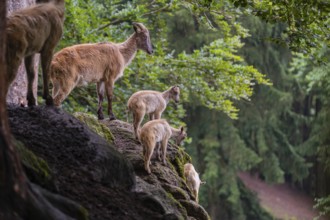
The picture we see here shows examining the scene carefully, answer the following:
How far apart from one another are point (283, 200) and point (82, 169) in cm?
3142

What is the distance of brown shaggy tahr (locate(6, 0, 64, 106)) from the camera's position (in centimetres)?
711

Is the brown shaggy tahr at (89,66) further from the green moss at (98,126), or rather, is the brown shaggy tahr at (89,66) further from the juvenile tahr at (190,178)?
the juvenile tahr at (190,178)

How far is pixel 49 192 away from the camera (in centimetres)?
647

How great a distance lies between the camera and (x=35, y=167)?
22.1ft

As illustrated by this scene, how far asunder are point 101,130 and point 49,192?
4.12 metres

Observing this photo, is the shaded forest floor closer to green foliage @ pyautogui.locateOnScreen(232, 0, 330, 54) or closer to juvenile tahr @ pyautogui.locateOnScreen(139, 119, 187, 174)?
juvenile tahr @ pyautogui.locateOnScreen(139, 119, 187, 174)

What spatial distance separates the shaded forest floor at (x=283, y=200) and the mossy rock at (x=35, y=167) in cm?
2822

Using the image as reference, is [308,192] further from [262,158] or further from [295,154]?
[262,158]

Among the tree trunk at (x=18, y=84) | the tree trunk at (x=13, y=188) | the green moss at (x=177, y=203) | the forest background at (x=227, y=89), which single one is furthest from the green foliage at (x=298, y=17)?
the forest background at (x=227, y=89)

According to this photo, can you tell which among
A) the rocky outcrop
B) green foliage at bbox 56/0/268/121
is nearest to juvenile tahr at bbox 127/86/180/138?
the rocky outcrop

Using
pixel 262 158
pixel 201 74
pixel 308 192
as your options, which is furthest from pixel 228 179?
pixel 201 74

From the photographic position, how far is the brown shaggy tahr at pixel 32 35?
7.11 meters

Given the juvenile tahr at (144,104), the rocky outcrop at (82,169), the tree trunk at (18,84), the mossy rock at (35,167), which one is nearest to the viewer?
the mossy rock at (35,167)

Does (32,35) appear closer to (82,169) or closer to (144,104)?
(82,169)
